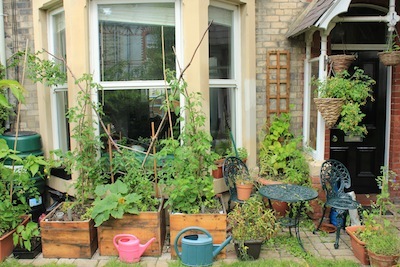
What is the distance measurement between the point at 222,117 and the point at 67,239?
2.43m

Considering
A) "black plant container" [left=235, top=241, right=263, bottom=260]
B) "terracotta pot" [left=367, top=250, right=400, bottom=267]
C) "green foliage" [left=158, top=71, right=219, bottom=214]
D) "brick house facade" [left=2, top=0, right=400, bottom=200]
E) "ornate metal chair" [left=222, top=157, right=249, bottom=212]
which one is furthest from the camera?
"brick house facade" [left=2, top=0, right=400, bottom=200]

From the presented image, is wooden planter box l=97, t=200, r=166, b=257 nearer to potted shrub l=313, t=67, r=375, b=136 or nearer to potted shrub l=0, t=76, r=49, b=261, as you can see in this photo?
potted shrub l=0, t=76, r=49, b=261

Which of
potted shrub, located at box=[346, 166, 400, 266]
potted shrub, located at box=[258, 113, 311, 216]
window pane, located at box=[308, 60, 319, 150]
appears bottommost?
potted shrub, located at box=[346, 166, 400, 266]

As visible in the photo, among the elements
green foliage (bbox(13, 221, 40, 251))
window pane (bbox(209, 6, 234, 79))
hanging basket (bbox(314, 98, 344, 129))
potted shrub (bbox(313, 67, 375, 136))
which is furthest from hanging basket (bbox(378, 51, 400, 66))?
green foliage (bbox(13, 221, 40, 251))

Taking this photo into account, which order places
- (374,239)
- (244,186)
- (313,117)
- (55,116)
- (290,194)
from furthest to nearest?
(55,116) → (313,117) → (244,186) → (290,194) → (374,239)

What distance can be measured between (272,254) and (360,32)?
3.48 metres

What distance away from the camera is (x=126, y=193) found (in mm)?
4102

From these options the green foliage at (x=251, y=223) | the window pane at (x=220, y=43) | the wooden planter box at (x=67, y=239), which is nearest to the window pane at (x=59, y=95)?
the wooden planter box at (x=67, y=239)

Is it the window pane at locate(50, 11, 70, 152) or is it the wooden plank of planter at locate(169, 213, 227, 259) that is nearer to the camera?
the wooden plank of planter at locate(169, 213, 227, 259)

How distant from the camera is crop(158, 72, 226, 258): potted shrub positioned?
155 inches

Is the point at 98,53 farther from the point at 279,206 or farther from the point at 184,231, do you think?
the point at 279,206

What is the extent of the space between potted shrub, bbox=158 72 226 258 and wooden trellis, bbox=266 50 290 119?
143cm

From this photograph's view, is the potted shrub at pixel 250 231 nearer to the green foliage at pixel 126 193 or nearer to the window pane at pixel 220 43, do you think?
the green foliage at pixel 126 193

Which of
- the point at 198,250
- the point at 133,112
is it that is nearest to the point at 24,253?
the point at 198,250
